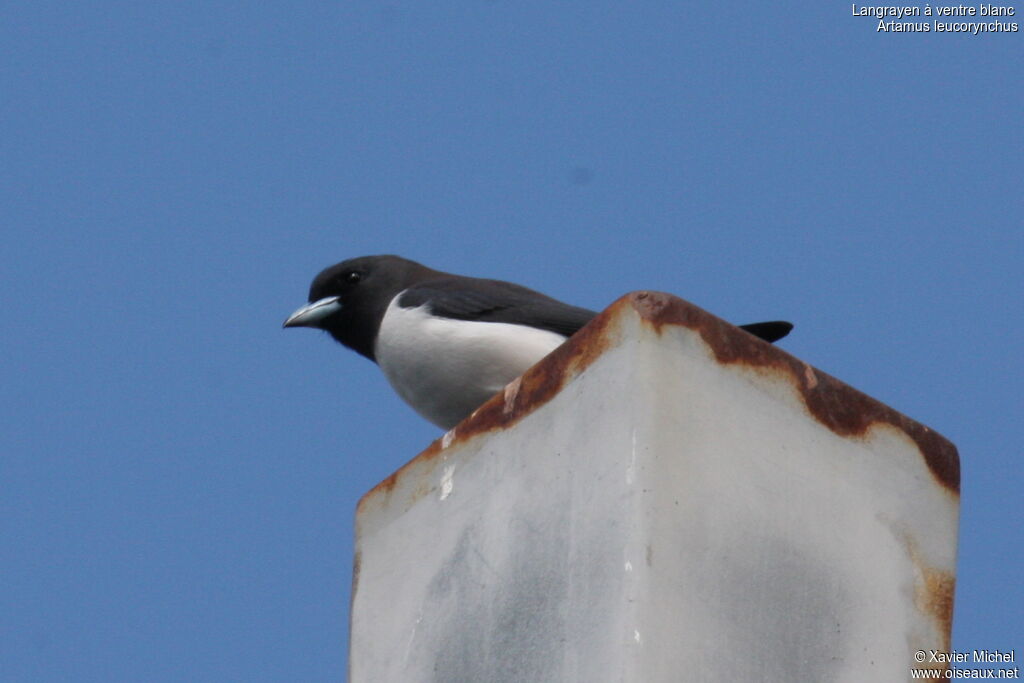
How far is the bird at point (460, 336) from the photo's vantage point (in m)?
6.51

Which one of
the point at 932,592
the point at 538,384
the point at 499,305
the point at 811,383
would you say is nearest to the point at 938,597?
the point at 932,592

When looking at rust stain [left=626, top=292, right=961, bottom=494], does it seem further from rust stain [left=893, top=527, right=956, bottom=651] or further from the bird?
the bird

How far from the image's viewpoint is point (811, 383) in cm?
440

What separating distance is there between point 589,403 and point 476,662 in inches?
25.7

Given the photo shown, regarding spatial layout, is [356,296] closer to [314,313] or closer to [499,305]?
[314,313]

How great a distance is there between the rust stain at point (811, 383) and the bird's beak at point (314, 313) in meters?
3.58

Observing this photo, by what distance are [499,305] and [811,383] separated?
2584 millimetres

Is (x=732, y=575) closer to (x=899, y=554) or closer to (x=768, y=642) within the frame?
(x=768, y=642)

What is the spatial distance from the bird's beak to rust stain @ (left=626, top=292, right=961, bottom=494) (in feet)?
11.8

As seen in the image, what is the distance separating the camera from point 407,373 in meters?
6.74

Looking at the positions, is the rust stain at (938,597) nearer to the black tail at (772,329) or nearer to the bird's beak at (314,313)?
the black tail at (772,329)

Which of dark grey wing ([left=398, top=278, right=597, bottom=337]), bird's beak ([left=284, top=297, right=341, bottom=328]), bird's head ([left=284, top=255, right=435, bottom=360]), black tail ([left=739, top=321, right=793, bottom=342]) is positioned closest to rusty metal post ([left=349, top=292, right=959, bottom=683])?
black tail ([left=739, top=321, right=793, bottom=342])

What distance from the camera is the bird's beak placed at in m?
7.70

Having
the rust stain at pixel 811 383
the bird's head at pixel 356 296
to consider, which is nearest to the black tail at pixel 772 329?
the rust stain at pixel 811 383
